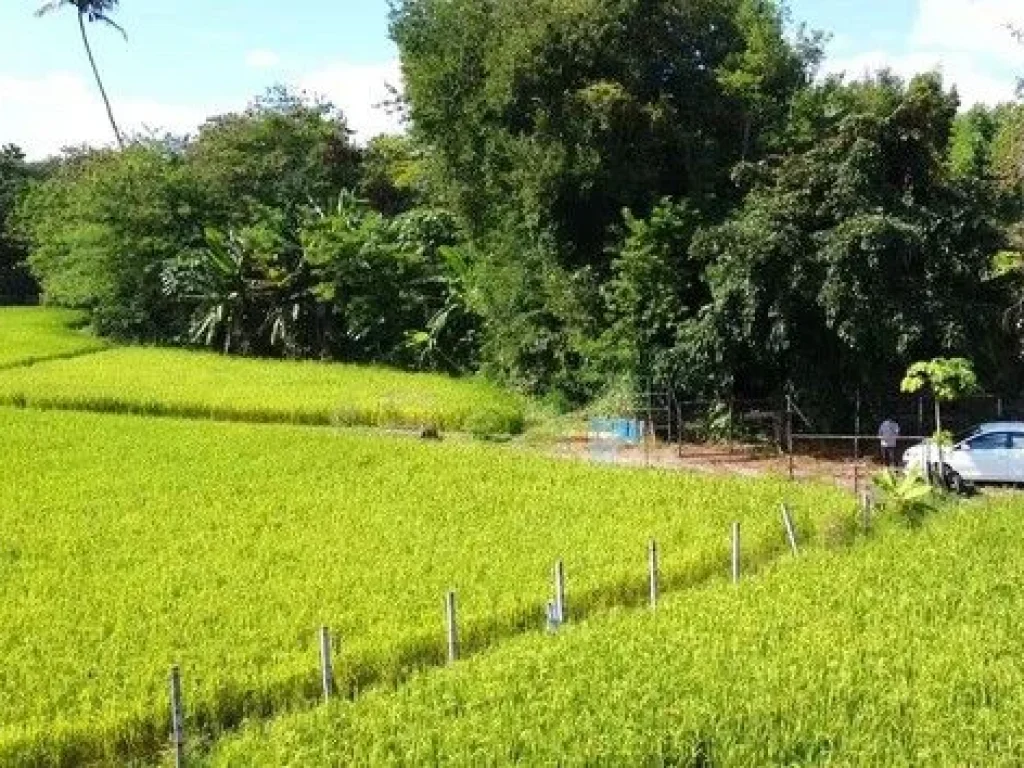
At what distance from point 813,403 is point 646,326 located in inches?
148

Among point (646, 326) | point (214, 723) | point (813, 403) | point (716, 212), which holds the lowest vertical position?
point (214, 723)

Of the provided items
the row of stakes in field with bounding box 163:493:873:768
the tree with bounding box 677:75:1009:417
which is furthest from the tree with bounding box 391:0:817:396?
the row of stakes in field with bounding box 163:493:873:768

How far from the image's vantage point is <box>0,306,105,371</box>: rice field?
115 feet

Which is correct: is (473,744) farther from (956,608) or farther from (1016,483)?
(1016,483)

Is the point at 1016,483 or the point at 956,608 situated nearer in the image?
the point at 956,608

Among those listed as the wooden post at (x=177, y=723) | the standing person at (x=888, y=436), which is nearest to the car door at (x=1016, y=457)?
the standing person at (x=888, y=436)

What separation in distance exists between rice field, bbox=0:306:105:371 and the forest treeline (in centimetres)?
516

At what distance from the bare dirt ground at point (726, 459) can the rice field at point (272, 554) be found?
6.07ft

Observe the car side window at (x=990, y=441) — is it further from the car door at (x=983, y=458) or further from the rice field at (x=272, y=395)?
the rice field at (x=272, y=395)

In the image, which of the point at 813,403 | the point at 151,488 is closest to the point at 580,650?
the point at 151,488

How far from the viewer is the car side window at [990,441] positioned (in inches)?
805

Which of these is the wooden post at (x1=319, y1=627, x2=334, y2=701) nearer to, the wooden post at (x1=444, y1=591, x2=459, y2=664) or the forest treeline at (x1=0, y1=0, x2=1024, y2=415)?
the wooden post at (x1=444, y1=591, x2=459, y2=664)

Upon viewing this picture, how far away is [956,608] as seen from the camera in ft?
39.3

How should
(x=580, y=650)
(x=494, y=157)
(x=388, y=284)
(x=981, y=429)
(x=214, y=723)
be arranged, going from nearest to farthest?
(x=214, y=723) < (x=580, y=650) < (x=981, y=429) < (x=494, y=157) < (x=388, y=284)
